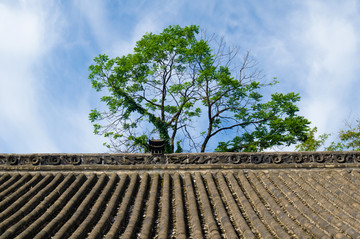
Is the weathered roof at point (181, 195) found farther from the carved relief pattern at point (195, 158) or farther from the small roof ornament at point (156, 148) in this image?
the small roof ornament at point (156, 148)

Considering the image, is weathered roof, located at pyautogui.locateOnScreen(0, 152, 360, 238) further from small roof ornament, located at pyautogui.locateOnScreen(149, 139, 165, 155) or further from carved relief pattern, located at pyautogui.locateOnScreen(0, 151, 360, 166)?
small roof ornament, located at pyautogui.locateOnScreen(149, 139, 165, 155)

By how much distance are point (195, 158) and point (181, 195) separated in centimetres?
129

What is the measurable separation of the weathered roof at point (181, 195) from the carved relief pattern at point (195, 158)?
0.02 metres

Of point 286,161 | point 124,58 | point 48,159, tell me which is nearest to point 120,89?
point 124,58

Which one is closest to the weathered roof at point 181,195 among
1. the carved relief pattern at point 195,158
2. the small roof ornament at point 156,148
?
the carved relief pattern at point 195,158

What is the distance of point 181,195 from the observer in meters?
5.50

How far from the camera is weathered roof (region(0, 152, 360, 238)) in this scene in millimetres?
4395

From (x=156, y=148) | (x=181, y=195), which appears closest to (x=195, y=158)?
(x=156, y=148)

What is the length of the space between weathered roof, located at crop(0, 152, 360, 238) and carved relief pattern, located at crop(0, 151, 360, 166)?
0.02 meters

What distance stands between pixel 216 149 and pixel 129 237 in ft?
42.1

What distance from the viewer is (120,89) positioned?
17.8 m

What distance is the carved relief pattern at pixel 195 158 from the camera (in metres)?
6.64

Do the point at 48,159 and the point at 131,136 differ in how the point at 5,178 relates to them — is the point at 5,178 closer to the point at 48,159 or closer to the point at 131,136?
the point at 48,159

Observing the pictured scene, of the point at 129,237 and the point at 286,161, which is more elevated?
the point at 286,161
